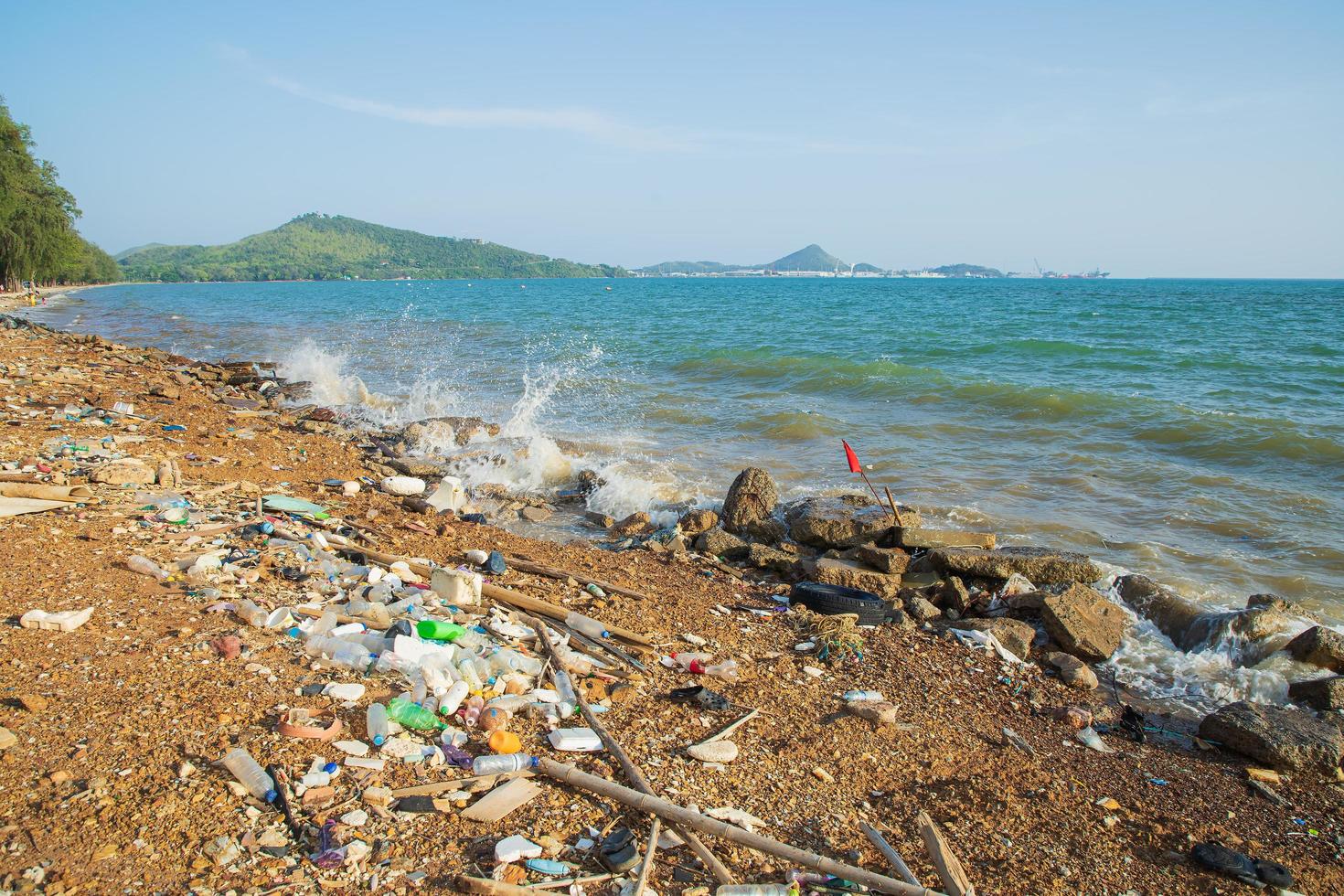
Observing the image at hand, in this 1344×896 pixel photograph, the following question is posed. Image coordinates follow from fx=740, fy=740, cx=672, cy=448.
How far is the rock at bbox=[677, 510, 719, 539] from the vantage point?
794 centimetres

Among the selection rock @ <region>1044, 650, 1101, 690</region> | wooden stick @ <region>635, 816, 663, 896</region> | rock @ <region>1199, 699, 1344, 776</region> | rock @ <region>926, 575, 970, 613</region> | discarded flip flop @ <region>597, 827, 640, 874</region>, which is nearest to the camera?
wooden stick @ <region>635, 816, 663, 896</region>

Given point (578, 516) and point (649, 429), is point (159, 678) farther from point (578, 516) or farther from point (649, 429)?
point (649, 429)

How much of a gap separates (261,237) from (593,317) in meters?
177

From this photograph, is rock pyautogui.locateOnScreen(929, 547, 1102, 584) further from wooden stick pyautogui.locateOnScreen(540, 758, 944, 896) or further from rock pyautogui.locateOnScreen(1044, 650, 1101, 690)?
wooden stick pyautogui.locateOnScreen(540, 758, 944, 896)

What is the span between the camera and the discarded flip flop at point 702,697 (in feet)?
13.7

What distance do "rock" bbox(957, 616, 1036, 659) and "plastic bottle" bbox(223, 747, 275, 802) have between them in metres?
4.90

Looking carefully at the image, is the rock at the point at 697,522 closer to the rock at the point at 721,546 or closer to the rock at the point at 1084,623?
the rock at the point at 721,546

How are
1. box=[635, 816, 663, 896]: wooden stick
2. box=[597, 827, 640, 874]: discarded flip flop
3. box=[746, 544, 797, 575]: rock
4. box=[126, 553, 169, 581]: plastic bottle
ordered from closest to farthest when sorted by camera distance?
1. box=[635, 816, 663, 896]: wooden stick
2. box=[597, 827, 640, 874]: discarded flip flop
3. box=[126, 553, 169, 581]: plastic bottle
4. box=[746, 544, 797, 575]: rock

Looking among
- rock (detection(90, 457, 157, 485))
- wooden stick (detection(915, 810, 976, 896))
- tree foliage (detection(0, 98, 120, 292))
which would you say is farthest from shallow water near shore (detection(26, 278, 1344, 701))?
tree foliage (detection(0, 98, 120, 292))

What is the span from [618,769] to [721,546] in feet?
13.6

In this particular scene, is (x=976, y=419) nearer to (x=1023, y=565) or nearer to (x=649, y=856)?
(x=1023, y=565)

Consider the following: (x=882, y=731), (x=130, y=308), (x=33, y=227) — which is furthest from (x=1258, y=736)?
(x=33, y=227)

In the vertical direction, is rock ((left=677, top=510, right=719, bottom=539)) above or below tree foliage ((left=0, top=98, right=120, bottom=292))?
below

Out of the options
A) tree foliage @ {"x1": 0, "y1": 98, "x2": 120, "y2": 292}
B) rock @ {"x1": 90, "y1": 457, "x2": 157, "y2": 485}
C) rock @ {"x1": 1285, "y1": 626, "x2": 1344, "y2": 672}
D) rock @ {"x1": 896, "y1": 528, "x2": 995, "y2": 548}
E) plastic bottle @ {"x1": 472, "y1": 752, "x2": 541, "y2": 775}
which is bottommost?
rock @ {"x1": 1285, "y1": 626, "x2": 1344, "y2": 672}
